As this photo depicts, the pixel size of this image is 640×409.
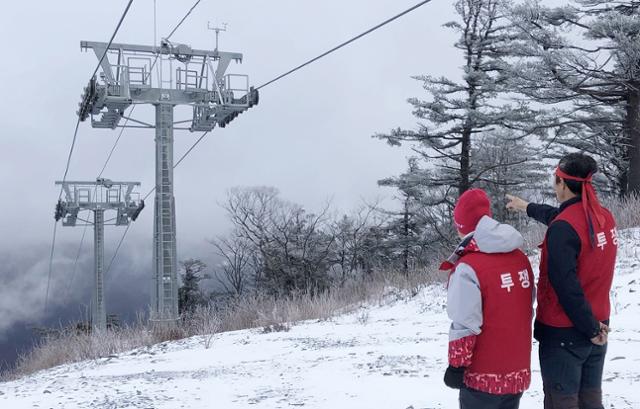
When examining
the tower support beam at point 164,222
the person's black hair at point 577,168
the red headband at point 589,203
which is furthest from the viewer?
the tower support beam at point 164,222

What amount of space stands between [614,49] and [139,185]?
1938 centimetres

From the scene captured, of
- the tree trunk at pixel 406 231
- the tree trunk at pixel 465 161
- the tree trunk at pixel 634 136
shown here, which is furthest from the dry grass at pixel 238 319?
the tree trunk at pixel 406 231

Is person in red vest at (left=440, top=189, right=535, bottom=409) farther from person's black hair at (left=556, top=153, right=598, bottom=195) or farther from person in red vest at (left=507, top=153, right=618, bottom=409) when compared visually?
person's black hair at (left=556, top=153, right=598, bottom=195)

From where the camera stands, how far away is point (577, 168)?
3.57 m

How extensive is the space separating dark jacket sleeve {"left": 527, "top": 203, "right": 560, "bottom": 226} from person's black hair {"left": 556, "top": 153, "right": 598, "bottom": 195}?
0.36m

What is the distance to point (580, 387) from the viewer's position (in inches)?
143

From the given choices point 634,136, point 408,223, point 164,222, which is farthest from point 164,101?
point 408,223

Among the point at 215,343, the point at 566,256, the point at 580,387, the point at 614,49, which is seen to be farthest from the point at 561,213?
the point at 614,49

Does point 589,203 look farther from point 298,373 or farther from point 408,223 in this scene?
point 408,223

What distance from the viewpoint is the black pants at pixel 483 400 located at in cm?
332

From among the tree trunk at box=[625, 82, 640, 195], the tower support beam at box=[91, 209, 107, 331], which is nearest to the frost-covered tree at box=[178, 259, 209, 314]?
the tower support beam at box=[91, 209, 107, 331]

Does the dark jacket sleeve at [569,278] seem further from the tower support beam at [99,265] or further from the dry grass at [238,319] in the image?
the tower support beam at [99,265]

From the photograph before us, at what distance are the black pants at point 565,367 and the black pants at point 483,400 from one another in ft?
0.77

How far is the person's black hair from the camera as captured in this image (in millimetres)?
3566
